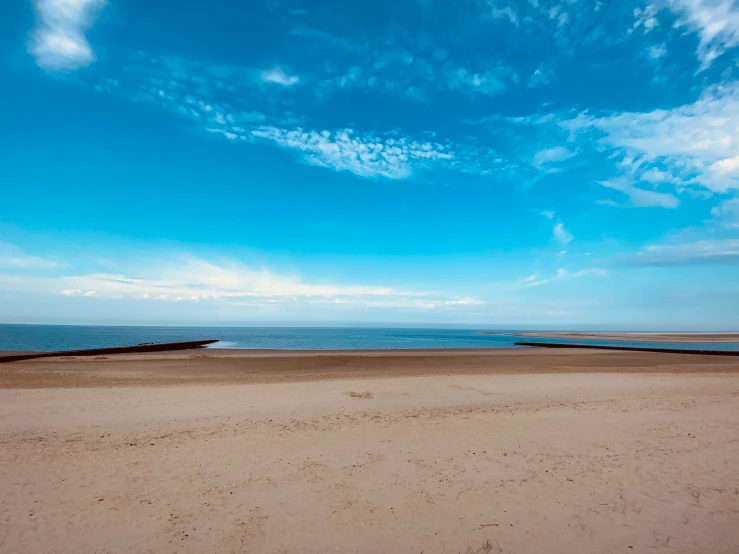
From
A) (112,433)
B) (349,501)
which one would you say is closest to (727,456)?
(349,501)

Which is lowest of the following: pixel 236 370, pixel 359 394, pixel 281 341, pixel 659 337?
pixel 281 341

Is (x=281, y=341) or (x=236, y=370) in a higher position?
(x=236, y=370)

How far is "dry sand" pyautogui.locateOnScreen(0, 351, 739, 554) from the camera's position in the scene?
230 inches

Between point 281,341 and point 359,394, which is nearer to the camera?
point 359,394

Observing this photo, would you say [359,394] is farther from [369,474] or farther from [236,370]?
[236,370]

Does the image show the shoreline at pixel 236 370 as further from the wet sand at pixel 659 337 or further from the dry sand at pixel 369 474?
the wet sand at pixel 659 337

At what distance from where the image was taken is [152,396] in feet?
52.9

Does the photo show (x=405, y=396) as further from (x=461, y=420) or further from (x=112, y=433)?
(x=112, y=433)

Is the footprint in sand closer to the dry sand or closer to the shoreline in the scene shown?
the dry sand

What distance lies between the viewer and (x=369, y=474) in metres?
7.97

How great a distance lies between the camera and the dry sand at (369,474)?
5.84 metres

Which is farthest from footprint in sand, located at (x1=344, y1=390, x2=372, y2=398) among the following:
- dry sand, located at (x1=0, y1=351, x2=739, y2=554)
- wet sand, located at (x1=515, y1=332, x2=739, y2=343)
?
wet sand, located at (x1=515, y1=332, x2=739, y2=343)

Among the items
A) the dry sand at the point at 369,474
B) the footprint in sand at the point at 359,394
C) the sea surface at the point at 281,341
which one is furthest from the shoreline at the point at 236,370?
the sea surface at the point at 281,341

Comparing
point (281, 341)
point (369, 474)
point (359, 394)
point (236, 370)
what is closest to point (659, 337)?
point (281, 341)
